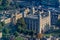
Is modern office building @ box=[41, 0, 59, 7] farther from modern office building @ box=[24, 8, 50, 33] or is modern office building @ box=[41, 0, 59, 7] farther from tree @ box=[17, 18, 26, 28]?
tree @ box=[17, 18, 26, 28]

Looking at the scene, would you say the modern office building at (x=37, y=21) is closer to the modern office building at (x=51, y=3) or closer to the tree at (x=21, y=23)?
the tree at (x=21, y=23)

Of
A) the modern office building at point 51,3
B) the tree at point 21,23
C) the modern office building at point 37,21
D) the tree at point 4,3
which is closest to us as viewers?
the modern office building at point 37,21

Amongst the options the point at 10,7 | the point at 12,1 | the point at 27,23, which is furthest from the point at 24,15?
the point at 12,1

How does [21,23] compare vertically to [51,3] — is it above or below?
below

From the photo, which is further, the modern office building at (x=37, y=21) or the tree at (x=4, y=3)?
the tree at (x=4, y=3)

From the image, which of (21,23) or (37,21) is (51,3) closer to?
(21,23)

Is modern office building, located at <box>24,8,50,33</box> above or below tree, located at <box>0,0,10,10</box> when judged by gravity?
below

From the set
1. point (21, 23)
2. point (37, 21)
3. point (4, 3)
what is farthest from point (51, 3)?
point (37, 21)

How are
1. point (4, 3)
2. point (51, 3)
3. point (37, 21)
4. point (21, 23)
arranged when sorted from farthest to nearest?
1. point (51, 3)
2. point (4, 3)
3. point (21, 23)
4. point (37, 21)

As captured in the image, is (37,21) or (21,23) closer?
(37,21)

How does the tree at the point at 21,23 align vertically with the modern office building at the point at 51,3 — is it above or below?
below

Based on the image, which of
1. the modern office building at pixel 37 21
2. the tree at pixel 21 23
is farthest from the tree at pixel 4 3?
the tree at pixel 21 23

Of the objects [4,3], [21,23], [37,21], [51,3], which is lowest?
[21,23]

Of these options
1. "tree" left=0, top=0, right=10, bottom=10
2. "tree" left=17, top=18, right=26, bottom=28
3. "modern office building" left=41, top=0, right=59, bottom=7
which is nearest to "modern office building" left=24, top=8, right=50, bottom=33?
"tree" left=17, top=18, right=26, bottom=28
